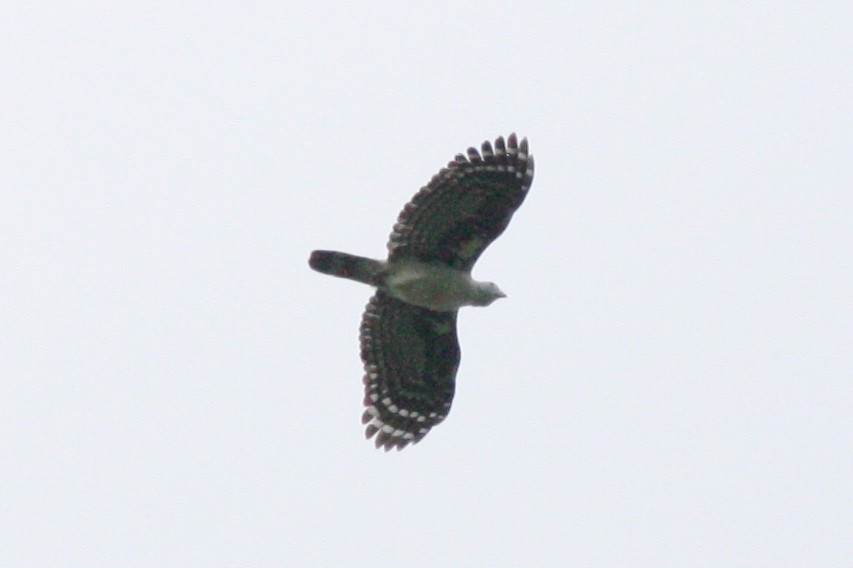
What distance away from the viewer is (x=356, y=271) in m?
17.9

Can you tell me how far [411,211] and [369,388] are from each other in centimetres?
Result: 209

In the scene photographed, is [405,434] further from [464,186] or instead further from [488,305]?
[464,186]

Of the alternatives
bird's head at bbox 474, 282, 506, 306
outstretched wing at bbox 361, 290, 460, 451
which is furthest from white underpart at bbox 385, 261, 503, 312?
outstretched wing at bbox 361, 290, 460, 451

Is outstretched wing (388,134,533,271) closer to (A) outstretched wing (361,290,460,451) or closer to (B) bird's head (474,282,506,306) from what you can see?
(B) bird's head (474,282,506,306)

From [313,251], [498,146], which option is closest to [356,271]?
[313,251]

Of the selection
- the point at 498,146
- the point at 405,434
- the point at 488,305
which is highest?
the point at 498,146

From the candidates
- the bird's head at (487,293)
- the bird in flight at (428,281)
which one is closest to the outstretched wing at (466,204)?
the bird in flight at (428,281)

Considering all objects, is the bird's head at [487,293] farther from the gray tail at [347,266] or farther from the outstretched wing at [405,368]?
the gray tail at [347,266]

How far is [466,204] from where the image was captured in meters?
17.6

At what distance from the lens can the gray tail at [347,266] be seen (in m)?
17.8

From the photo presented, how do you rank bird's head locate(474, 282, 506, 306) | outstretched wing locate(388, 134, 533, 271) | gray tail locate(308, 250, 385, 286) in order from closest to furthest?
outstretched wing locate(388, 134, 533, 271) < gray tail locate(308, 250, 385, 286) < bird's head locate(474, 282, 506, 306)

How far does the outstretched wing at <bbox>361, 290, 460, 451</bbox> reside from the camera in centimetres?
1841

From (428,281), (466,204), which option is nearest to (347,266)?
(428,281)

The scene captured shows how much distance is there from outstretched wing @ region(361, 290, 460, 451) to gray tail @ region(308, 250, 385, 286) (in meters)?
0.38
